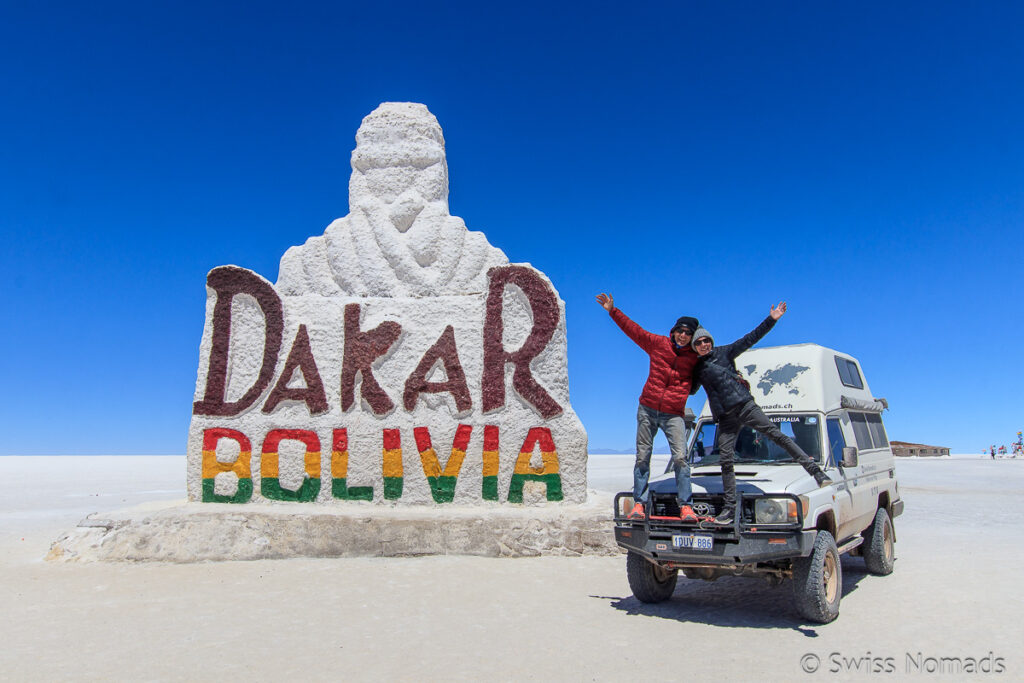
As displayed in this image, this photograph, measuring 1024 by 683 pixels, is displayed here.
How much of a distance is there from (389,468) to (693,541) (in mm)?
5714

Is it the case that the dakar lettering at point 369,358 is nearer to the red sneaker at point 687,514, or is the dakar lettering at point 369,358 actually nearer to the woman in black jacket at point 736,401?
the woman in black jacket at point 736,401

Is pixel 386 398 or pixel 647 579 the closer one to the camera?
pixel 647 579

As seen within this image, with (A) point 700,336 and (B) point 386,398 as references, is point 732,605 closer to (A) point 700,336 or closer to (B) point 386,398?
(A) point 700,336

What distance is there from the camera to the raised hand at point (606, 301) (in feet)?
23.7

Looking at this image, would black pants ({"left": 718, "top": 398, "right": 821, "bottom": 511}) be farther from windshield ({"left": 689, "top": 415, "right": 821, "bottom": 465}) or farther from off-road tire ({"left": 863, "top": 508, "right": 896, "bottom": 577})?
off-road tire ({"left": 863, "top": 508, "right": 896, "bottom": 577})

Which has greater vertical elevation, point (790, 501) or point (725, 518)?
point (790, 501)

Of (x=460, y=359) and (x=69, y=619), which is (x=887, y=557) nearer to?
(x=460, y=359)

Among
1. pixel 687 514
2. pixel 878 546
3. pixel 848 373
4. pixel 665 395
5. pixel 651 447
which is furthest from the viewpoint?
pixel 848 373

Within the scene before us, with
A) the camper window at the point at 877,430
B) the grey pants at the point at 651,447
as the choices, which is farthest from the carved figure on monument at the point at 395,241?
the camper window at the point at 877,430

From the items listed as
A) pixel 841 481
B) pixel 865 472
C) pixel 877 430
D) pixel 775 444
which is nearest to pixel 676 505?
pixel 775 444

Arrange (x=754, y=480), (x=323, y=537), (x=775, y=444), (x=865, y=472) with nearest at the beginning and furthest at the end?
1. (x=754, y=480)
2. (x=775, y=444)
3. (x=865, y=472)
4. (x=323, y=537)

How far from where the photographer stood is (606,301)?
7.24 meters

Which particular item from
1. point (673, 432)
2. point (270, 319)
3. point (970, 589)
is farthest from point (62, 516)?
point (970, 589)

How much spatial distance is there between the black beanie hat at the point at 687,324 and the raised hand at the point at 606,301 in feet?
2.28
